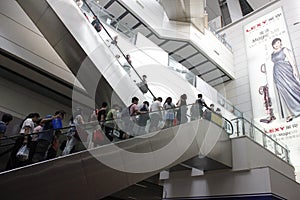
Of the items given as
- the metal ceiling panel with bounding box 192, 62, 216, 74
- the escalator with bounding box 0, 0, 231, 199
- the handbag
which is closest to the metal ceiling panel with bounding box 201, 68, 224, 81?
the metal ceiling panel with bounding box 192, 62, 216, 74

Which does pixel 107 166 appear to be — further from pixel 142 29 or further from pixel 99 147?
pixel 142 29

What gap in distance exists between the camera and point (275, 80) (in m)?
13.3

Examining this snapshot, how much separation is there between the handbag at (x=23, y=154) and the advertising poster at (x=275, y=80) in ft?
32.9

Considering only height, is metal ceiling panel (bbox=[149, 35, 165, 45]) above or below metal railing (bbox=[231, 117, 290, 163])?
above

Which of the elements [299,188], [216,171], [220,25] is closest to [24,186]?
[216,171]

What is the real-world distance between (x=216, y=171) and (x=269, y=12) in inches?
465

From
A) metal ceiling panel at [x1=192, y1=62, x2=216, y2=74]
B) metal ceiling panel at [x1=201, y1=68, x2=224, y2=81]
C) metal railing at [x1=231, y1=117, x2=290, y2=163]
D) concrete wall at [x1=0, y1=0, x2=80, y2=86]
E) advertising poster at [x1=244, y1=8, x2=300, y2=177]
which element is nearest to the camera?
concrete wall at [x1=0, y1=0, x2=80, y2=86]

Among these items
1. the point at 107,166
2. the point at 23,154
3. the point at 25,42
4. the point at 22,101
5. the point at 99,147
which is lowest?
the point at 23,154

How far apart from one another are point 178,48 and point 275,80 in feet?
17.2

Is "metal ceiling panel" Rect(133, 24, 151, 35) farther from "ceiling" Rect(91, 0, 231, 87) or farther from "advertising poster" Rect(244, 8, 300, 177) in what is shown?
"advertising poster" Rect(244, 8, 300, 177)

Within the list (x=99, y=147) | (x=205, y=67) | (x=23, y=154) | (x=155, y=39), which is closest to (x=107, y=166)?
(x=99, y=147)

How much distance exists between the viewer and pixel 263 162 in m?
7.24

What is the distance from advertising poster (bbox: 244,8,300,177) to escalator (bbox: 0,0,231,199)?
6.21 m

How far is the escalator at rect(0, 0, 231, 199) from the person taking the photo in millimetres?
3619
